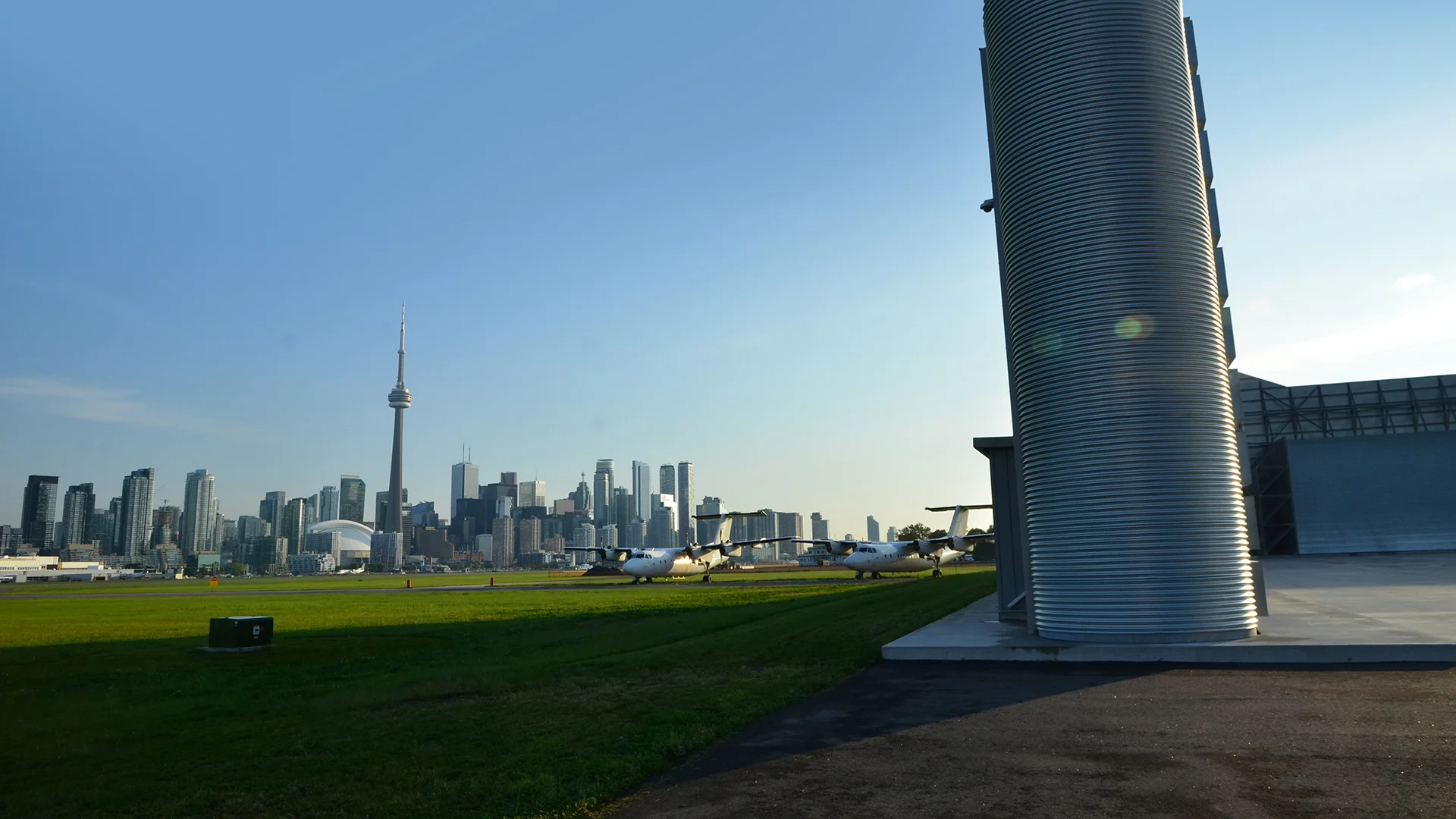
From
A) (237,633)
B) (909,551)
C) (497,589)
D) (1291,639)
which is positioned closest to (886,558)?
(909,551)

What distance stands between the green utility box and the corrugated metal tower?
19.6 meters

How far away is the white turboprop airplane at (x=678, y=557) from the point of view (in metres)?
60.7

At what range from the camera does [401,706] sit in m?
12.2

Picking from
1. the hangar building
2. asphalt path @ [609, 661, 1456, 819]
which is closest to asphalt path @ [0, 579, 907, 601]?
the hangar building

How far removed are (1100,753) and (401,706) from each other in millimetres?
9581

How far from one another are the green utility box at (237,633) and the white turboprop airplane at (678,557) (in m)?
35.1

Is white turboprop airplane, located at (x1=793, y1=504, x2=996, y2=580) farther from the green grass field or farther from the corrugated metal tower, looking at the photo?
the corrugated metal tower

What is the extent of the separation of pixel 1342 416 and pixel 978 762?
71424 millimetres

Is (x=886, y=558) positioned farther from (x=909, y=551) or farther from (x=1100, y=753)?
(x=1100, y=753)

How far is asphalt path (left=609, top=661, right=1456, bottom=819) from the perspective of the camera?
6043 mm

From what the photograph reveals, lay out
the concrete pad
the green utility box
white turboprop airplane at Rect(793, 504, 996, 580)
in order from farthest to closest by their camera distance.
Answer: white turboprop airplane at Rect(793, 504, 996, 580) < the green utility box < the concrete pad

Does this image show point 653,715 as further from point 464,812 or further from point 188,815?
point 188,815

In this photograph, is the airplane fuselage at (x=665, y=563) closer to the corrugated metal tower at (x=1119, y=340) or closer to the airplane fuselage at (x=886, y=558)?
the airplane fuselage at (x=886, y=558)

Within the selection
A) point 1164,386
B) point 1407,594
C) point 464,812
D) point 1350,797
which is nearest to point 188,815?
point 464,812
